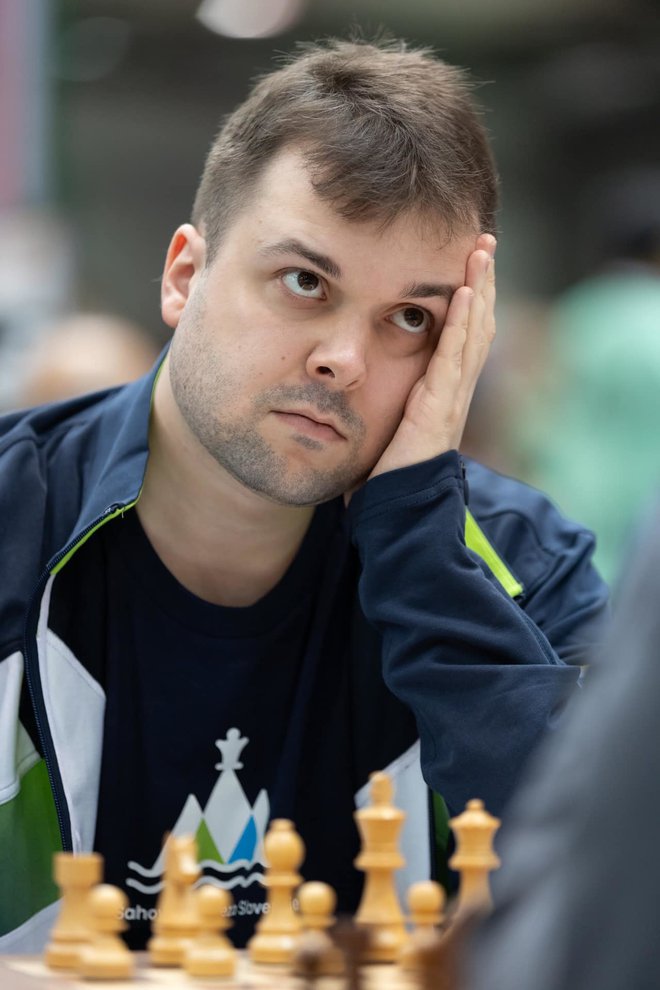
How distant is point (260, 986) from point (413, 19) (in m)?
8.06

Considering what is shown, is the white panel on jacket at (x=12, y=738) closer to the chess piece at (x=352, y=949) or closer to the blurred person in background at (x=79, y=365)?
the chess piece at (x=352, y=949)

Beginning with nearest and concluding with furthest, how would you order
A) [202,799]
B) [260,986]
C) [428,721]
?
[260,986], [428,721], [202,799]

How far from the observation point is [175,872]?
1.45 metres

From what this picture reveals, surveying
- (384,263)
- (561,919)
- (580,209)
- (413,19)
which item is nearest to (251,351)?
(384,263)

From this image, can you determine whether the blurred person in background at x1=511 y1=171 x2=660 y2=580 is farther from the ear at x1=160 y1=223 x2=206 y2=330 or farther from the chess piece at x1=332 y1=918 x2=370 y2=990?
the chess piece at x1=332 y1=918 x2=370 y2=990

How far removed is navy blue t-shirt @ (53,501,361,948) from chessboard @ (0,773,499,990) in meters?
0.67

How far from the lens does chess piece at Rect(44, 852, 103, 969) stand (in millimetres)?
1348

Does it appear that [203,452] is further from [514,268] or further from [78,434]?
[514,268]

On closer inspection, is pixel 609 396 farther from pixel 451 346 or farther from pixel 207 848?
pixel 207 848

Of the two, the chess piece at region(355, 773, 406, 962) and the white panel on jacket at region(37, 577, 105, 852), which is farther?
the white panel on jacket at region(37, 577, 105, 852)

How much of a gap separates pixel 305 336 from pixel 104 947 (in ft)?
3.20

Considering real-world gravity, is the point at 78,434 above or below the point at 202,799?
above

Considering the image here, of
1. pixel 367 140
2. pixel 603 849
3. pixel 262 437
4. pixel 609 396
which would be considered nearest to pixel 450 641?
pixel 262 437

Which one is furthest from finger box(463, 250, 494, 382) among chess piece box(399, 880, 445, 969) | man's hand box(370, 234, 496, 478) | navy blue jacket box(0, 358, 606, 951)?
chess piece box(399, 880, 445, 969)
